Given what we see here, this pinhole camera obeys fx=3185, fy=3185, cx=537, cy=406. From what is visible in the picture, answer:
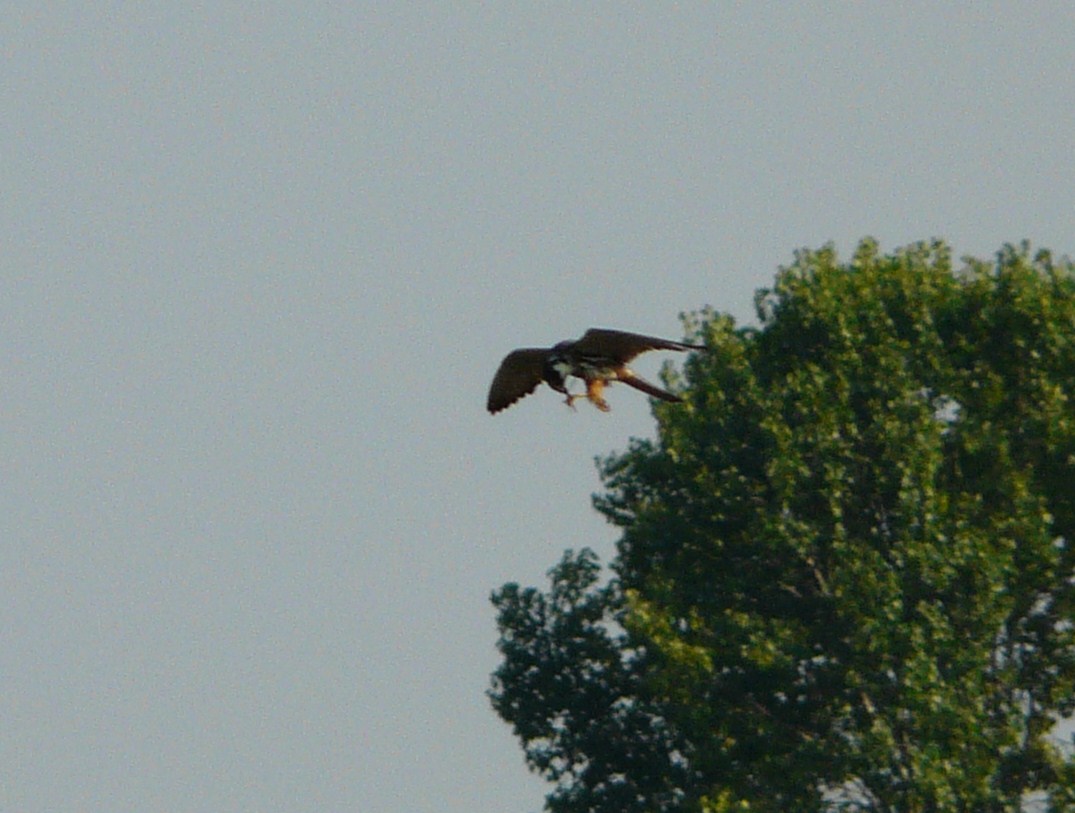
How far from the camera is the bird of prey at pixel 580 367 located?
2681 centimetres

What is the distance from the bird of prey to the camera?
2681cm

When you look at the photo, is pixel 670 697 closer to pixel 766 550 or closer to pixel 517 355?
pixel 766 550

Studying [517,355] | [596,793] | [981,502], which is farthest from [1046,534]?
[517,355]

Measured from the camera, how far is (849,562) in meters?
42.6

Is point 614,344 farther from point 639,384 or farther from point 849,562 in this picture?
point 849,562

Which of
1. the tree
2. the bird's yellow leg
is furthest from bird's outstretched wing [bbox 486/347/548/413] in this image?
the tree

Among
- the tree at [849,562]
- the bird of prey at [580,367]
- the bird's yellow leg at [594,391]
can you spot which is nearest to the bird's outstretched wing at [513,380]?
the bird of prey at [580,367]

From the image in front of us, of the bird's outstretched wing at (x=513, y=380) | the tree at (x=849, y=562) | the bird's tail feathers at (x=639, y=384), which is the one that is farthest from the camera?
the tree at (x=849, y=562)

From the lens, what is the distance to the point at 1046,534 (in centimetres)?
Result: 4303

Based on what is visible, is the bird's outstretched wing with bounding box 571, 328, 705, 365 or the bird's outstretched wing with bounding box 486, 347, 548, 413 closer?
the bird's outstretched wing with bounding box 571, 328, 705, 365

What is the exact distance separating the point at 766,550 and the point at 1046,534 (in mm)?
3893

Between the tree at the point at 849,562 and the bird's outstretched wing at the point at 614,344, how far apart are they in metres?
15.4

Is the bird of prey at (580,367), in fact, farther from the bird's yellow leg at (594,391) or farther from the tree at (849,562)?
the tree at (849,562)

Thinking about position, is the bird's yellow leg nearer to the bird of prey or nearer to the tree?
the bird of prey
